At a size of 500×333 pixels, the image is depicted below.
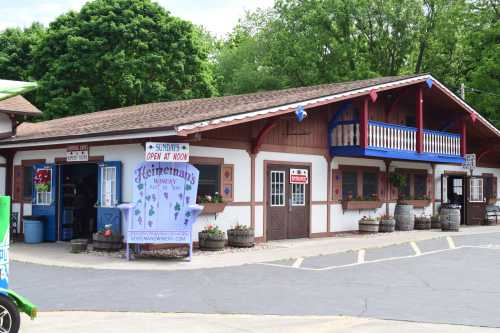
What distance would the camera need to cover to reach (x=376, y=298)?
9.23 m

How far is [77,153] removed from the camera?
1647cm

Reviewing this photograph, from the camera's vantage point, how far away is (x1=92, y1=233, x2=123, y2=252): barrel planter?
14781 mm

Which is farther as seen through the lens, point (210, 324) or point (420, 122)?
point (420, 122)

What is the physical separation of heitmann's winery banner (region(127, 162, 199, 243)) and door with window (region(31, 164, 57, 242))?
463 cm

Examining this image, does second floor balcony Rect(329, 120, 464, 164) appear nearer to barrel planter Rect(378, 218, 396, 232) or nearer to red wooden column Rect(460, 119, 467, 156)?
red wooden column Rect(460, 119, 467, 156)

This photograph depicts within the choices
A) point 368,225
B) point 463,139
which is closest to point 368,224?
point 368,225

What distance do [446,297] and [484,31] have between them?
3230cm

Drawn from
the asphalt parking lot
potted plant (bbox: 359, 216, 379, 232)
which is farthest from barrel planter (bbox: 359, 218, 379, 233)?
the asphalt parking lot

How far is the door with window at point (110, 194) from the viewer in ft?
50.4

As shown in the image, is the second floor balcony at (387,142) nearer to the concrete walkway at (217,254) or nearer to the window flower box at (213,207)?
the concrete walkway at (217,254)

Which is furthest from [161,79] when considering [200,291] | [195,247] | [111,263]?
[200,291]

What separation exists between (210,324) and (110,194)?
869 cm

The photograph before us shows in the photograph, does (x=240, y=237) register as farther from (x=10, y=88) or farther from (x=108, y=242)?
(x=10, y=88)

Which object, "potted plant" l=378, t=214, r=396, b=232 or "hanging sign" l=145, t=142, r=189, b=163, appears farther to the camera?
"potted plant" l=378, t=214, r=396, b=232
